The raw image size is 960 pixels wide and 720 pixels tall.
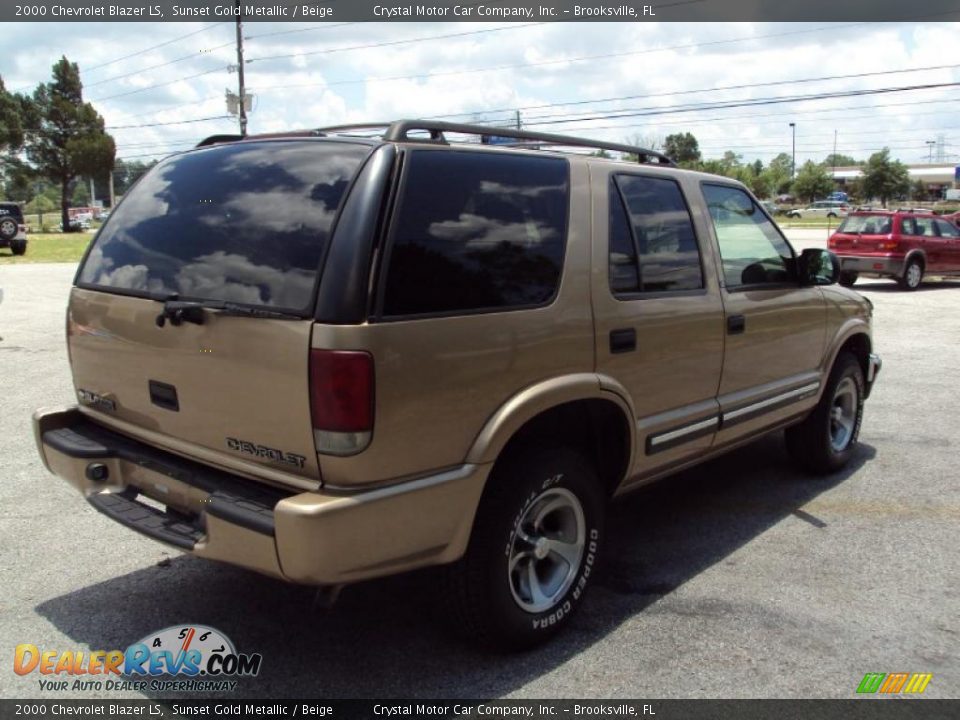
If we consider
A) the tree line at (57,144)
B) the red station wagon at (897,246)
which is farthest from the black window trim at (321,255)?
the tree line at (57,144)

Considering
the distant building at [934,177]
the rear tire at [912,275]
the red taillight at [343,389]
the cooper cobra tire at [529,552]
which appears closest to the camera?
the red taillight at [343,389]

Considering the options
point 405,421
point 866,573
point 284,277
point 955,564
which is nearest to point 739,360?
point 866,573

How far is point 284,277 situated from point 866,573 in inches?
125

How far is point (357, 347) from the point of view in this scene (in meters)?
2.62

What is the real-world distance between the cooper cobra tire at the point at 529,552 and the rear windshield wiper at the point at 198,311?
103 cm

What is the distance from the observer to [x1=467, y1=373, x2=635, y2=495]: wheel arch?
2.98 metres

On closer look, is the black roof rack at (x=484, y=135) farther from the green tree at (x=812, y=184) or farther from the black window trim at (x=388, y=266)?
the green tree at (x=812, y=184)

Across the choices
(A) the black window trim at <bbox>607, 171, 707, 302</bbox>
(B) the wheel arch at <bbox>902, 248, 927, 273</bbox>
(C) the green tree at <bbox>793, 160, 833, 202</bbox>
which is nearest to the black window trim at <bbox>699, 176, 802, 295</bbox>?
(A) the black window trim at <bbox>607, 171, 707, 302</bbox>

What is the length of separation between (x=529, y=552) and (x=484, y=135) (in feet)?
5.57

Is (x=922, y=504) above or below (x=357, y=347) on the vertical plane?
below

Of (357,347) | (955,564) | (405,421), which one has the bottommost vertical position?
(955,564)

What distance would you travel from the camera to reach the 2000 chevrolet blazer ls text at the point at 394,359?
2689mm

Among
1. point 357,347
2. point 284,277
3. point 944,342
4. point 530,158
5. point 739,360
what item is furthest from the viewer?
point 944,342

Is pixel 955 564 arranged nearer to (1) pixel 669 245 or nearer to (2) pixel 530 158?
(1) pixel 669 245
